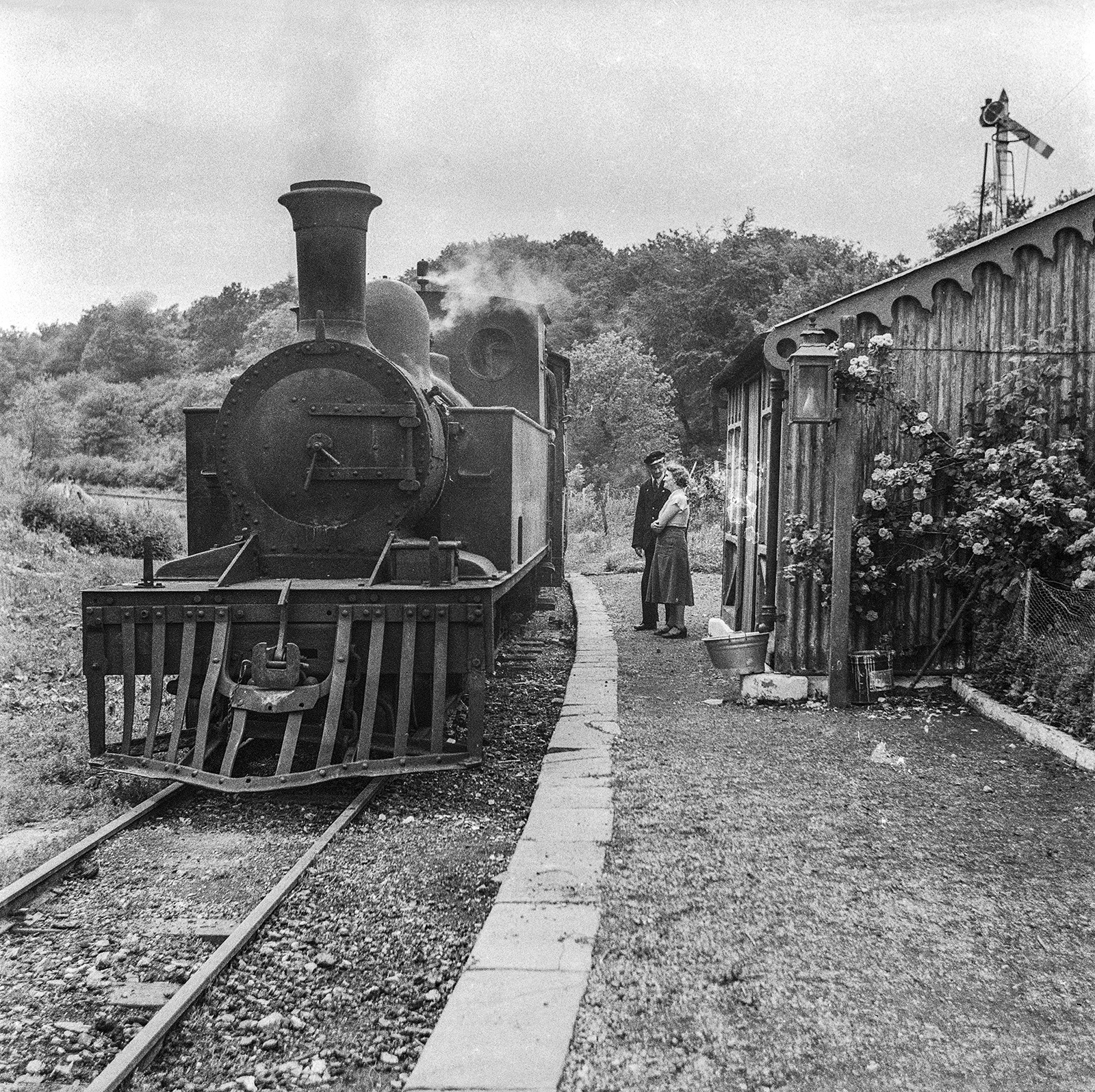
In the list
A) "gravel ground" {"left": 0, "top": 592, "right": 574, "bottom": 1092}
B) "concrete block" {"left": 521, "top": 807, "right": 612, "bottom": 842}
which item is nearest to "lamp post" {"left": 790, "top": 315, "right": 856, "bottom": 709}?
"gravel ground" {"left": 0, "top": 592, "right": 574, "bottom": 1092}

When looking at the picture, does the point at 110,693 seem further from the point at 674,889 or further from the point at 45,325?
the point at 45,325

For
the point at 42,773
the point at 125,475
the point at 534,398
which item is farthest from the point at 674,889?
the point at 125,475

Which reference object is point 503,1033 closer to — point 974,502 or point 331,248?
point 331,248

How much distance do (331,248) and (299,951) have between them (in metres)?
3.99

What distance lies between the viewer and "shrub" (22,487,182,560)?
56.5ft

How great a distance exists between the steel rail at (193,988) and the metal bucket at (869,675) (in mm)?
4242

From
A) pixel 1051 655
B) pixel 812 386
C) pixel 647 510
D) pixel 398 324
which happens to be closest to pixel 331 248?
pixel 398 324

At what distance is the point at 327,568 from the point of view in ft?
20.8

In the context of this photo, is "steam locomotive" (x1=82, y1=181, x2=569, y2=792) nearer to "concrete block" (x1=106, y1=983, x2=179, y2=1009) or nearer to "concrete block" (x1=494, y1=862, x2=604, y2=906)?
"concrete block" (x1=494, y1=862, x2=604, y2=906)

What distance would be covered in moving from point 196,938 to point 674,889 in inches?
68.6

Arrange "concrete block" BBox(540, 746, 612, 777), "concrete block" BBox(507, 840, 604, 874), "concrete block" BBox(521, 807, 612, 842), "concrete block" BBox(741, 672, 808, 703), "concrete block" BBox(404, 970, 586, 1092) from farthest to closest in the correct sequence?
"concrete block" BBox(741, 672, 808, 703)
"concrete block" BBox(540, 746, 612, 777)
"concrete block" BBox(521, 807, 612, 842)
"concrete block" BBox(507, 840, 604, 874)
"concrete block" BBox(404, 970, 586, 1092)

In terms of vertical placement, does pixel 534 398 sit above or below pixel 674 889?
above

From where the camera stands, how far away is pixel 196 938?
384cm

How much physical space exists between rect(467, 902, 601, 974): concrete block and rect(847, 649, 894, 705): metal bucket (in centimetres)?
426
